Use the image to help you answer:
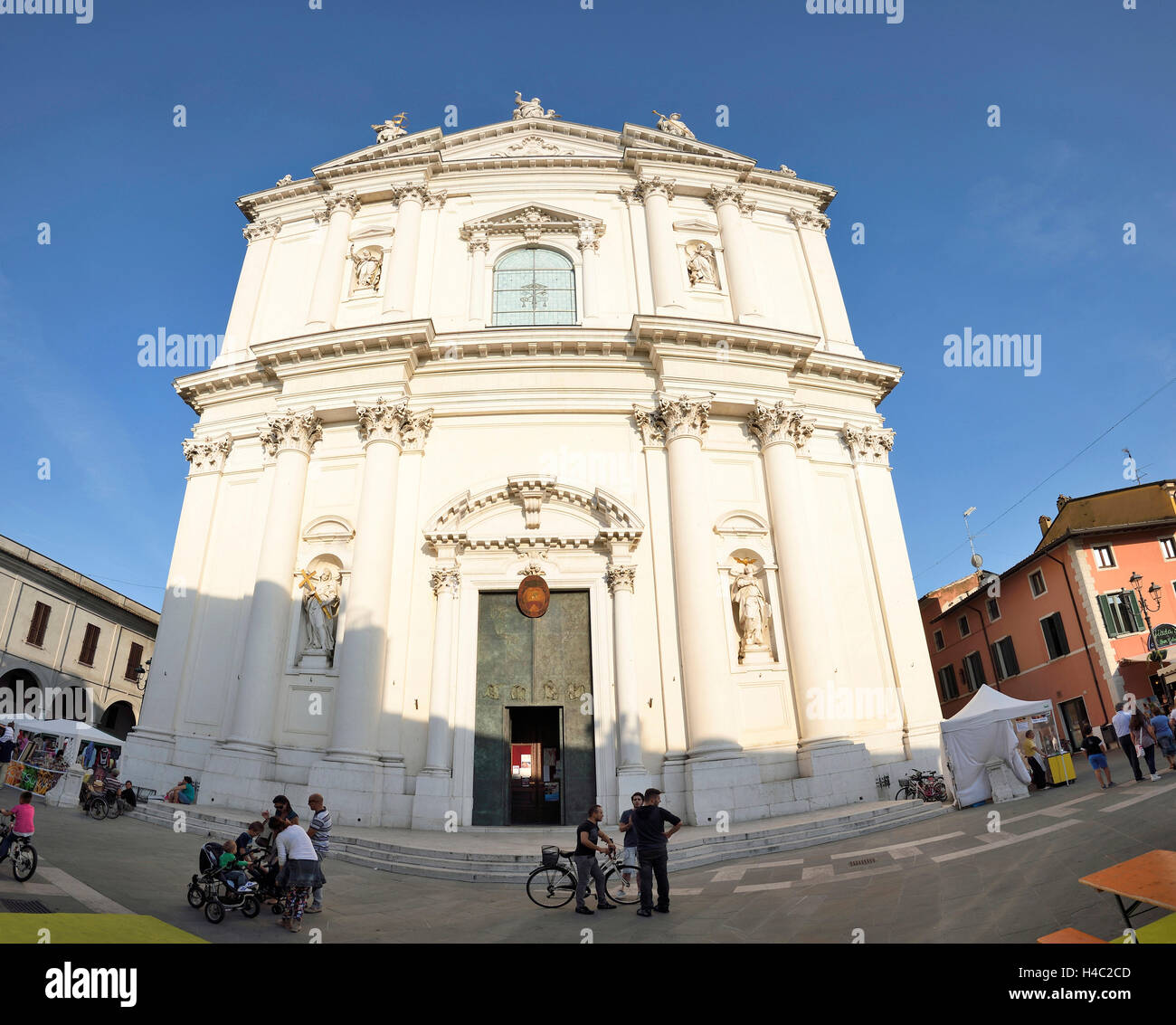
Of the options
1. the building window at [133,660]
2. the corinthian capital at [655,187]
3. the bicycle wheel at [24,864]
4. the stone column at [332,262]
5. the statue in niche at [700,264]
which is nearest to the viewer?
the bicycle wheel at [24,864]

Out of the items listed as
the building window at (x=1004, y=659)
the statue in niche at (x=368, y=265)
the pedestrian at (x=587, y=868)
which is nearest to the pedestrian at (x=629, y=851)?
the pedestrian at (x=587, y=868)

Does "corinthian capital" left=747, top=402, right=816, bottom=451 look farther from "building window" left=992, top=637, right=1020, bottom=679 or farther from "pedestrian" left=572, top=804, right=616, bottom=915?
"building window" left=992, top=637, right=1020, bottom=679

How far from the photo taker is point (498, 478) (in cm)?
1723

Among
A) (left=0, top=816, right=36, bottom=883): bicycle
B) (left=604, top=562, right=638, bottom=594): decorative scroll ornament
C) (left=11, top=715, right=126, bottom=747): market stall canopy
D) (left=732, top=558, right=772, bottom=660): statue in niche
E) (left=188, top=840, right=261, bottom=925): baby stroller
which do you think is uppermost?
(left=604, top=562, right=638, bottom=594): decorative scroll ornament

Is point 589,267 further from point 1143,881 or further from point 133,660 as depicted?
point 133,660

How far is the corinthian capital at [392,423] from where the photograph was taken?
17.1m

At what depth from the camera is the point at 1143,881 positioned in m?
4.46

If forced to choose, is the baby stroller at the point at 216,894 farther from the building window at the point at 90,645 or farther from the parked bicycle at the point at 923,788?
the building window at the point at 90,645

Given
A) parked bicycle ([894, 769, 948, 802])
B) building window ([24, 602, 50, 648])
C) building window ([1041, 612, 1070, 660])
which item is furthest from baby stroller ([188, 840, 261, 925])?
building window ([1041, 612, 1070, 660])

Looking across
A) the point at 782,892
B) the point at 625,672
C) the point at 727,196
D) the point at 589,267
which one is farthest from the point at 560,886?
the point at 727,196

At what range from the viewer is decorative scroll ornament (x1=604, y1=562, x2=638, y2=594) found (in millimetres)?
15977

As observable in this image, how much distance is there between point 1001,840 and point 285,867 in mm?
8819

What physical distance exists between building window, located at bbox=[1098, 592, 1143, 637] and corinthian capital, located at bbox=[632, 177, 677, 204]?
20382 mm

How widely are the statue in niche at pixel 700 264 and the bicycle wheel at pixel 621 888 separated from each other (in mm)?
16349
